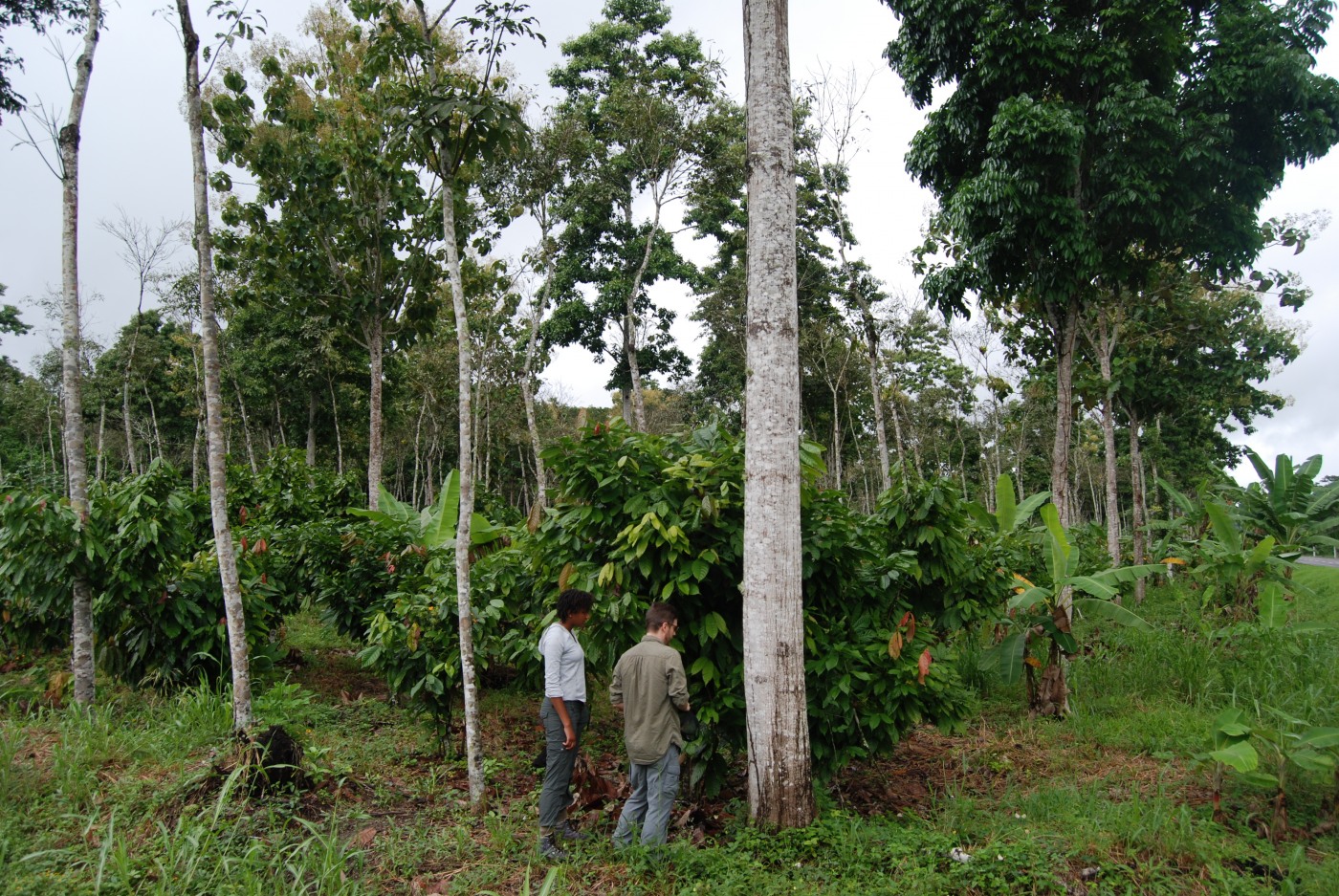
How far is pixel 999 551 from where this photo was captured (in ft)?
22.7

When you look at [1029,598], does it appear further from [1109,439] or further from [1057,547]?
[1109,439]

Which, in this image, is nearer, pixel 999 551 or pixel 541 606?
pixel 541 606

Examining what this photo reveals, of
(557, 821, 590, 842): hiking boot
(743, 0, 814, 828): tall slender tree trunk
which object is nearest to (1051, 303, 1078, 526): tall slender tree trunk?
(743, 0, 814, 828): tall slender tree trunk

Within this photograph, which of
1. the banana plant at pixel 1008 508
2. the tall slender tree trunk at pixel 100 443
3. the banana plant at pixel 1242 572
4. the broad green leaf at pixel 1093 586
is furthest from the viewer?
the tall slender tree trunk at pixel 100 443

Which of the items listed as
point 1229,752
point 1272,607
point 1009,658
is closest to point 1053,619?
point 1009,658

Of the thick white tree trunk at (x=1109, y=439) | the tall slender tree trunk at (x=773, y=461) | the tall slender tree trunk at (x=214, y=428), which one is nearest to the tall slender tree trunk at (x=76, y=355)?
the tall slender tree trunk at (x=214, y=428)

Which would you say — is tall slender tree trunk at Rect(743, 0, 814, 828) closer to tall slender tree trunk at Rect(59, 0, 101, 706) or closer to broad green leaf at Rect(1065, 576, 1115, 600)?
broad green leaf at Rect(1065, 576, 1115, 600)

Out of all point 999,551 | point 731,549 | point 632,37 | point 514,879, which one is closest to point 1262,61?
point 999,551

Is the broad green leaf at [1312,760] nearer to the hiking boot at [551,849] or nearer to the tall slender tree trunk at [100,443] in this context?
the hiking boot at [551,849]

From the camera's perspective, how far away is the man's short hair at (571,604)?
4688 millimetres

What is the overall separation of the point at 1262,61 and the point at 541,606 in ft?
32.6

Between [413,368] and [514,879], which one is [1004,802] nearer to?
[514,879]

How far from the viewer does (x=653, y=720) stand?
14.6ft

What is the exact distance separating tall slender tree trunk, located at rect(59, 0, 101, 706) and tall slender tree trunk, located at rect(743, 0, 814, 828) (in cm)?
534
